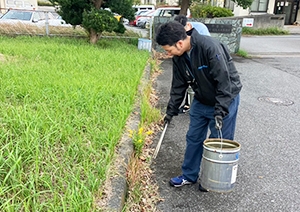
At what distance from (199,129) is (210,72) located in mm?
596

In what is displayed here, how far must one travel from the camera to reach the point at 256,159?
10.7ft

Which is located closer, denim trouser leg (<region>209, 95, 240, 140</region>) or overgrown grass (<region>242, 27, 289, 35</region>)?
denim trouser leg (<region>209, 95, 240, 140</region>)

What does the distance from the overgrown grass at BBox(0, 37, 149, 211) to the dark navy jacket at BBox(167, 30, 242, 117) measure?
100 centimetres

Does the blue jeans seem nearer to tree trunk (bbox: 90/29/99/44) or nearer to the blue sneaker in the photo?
the blue sneaker

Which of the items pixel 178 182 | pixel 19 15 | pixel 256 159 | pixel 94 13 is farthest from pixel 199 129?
pixel 19 15

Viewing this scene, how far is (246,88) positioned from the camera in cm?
635

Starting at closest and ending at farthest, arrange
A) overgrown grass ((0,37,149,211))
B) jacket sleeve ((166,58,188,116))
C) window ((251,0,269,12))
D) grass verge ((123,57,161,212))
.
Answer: overgrown grass ((0,37,149,211)) < grass verge ((123,57,161,212)) < jacket sleeve ((166,58,188,116)) < window ((251,0,269,12))

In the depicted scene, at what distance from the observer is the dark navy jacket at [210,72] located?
2242 mm

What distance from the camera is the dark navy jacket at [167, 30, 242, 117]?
2.24m

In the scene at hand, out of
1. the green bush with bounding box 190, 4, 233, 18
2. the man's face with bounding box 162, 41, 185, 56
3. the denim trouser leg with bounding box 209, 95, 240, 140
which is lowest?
the denim trouser leg with bounding box 209, 95, 240, 140

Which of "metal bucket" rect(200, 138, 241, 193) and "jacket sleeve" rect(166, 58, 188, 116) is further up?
"jacket sleeve" rect(166, 58, 188, 116)

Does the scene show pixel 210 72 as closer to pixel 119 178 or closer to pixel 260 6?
pixel 119 178

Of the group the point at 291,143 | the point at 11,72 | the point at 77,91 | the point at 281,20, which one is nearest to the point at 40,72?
the point at 11,72

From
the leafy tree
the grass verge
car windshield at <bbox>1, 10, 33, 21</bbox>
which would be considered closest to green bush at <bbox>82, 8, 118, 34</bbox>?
the leafy tree
